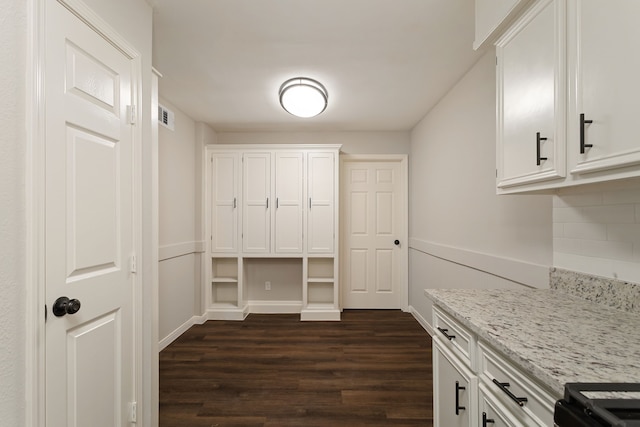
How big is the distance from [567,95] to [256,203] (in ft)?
11.3

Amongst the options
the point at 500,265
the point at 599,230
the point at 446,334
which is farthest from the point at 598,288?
the point at 500,265

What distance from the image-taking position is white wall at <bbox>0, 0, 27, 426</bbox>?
97cm

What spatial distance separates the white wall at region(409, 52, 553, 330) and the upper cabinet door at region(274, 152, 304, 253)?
5.25ft

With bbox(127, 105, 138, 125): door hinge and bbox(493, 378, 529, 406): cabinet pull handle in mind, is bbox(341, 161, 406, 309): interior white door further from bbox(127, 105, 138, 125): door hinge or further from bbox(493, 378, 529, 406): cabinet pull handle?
bbox(493, 378, 529, 406): cabinet pull handle

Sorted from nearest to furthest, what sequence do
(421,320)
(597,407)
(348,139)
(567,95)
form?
(597,407)
(567,95)
(421,320)
(348,139)

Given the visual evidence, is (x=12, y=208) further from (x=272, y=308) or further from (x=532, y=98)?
(x=272, y=308)

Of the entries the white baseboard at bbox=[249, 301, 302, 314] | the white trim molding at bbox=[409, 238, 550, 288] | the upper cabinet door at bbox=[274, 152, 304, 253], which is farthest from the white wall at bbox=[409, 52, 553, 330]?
the white baseboard at bbox=[249, 301, 302, 314]

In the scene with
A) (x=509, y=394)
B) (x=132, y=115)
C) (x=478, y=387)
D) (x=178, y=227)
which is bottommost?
(x=478, y=387)

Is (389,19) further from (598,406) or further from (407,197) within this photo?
(407,197)

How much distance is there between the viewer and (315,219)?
398 centimetres

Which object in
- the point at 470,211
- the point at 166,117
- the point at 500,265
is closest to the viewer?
the point at 500,265

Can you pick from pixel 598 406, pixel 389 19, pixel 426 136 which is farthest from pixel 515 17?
pixel 426 136

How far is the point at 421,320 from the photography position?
3736 mm

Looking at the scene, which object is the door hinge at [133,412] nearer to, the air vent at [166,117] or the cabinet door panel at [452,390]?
the cabinet door panel at [452,390]
